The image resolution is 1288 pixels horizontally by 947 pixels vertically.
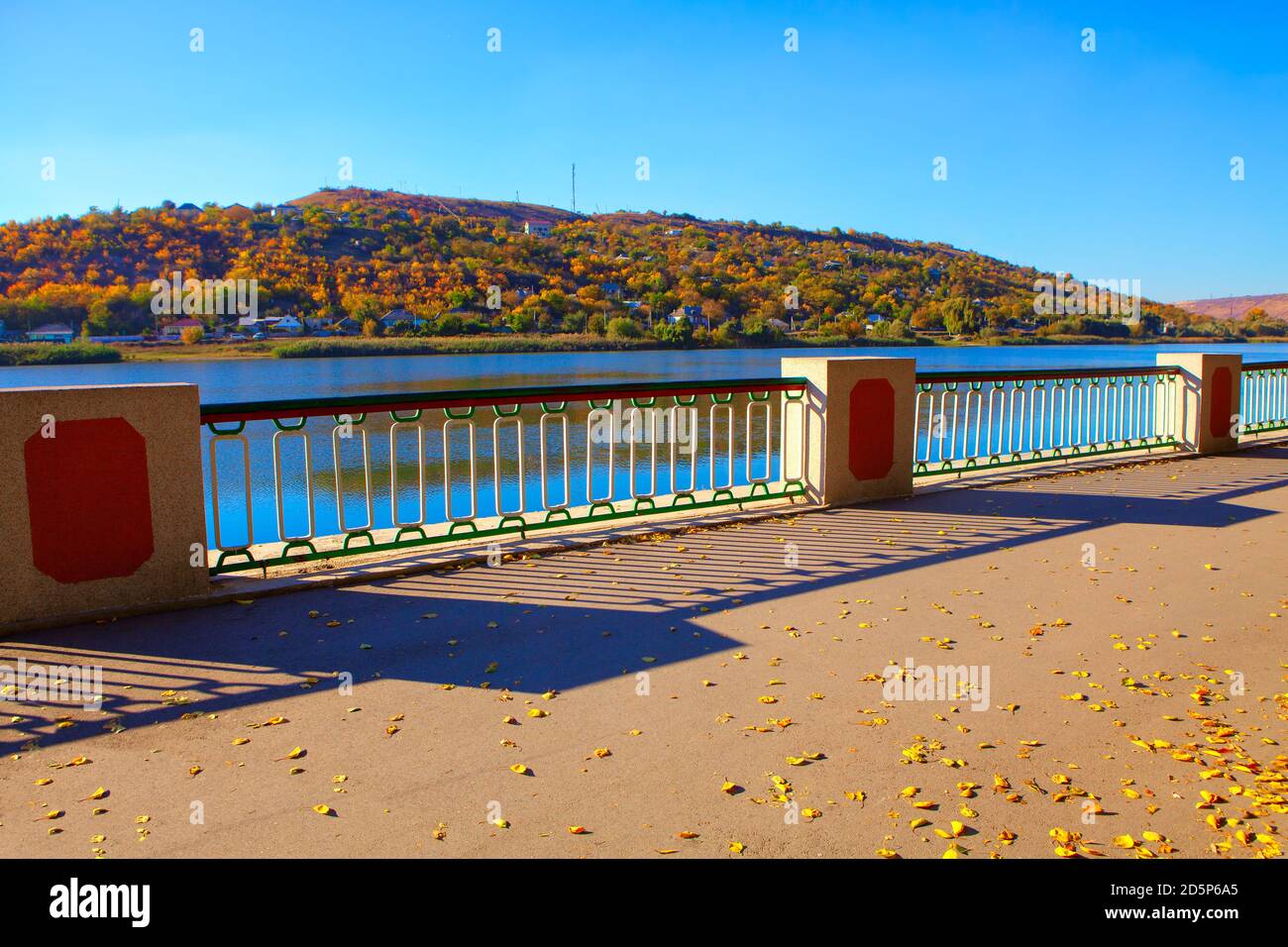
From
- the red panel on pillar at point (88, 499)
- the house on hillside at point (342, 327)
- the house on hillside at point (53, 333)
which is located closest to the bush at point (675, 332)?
the house on hillside at point (342, 327)

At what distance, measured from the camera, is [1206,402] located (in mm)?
14695

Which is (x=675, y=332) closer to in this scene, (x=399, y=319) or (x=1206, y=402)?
(x=399, y=319)

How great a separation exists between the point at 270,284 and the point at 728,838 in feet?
173

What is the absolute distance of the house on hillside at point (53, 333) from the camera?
129 ft

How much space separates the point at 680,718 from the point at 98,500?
13.0 feet

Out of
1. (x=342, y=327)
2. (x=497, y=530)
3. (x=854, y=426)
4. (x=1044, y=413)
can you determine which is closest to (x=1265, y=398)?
(x=1044, y=413)

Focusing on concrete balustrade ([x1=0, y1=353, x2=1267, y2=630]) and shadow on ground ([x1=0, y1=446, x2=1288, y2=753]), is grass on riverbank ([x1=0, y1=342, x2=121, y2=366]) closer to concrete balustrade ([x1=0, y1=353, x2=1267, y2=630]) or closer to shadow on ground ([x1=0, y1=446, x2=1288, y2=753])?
concrete balustrade ([x1=0, y1=353, x2=1267, y2=630])

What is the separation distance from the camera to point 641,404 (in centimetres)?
928

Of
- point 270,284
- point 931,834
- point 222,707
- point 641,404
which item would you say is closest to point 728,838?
point 931,834

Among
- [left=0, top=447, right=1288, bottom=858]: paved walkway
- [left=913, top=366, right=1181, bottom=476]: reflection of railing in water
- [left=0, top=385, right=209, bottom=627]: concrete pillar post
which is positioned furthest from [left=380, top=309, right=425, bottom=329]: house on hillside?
[left=0, top=385, right=209, bottom=627]: concrete pillar post

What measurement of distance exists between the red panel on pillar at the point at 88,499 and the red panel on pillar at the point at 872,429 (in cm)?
673

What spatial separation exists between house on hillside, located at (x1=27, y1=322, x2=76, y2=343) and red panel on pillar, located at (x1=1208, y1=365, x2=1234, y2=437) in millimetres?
41353
